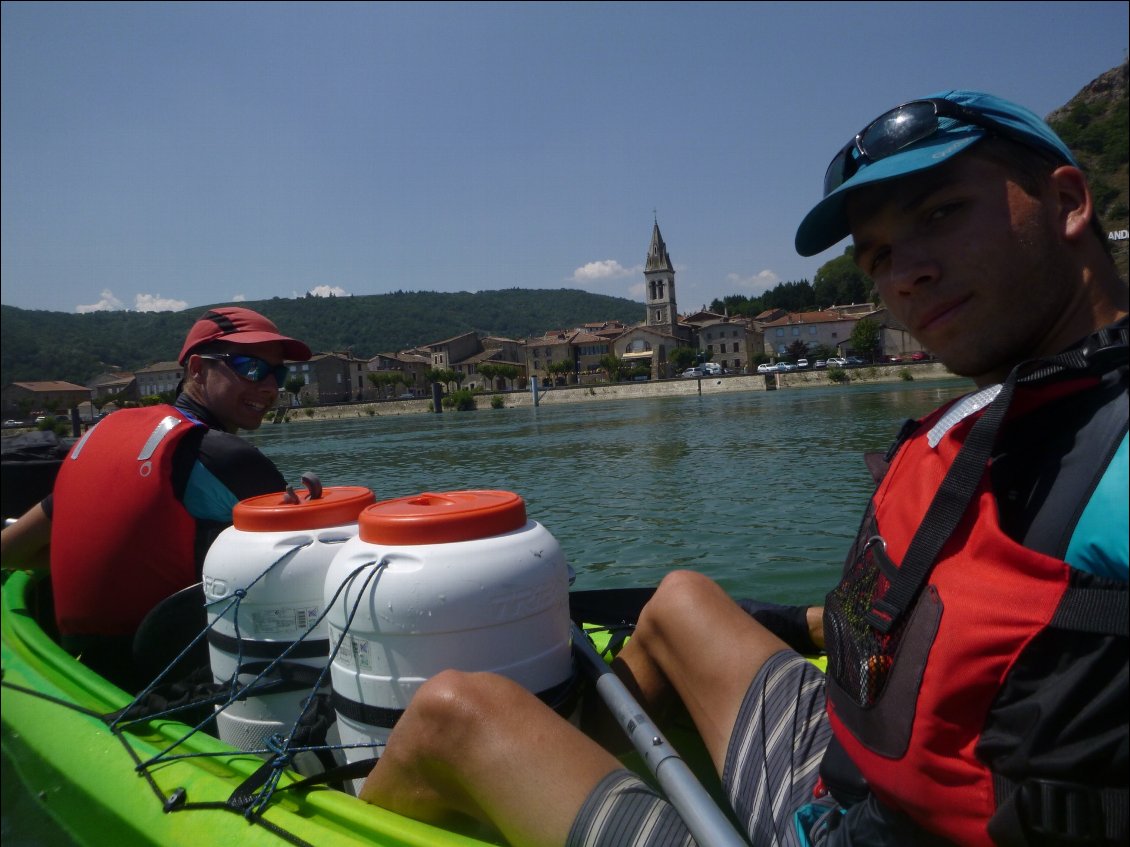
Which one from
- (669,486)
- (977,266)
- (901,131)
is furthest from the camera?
(669,486)

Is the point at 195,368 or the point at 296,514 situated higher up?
the point at 195,368

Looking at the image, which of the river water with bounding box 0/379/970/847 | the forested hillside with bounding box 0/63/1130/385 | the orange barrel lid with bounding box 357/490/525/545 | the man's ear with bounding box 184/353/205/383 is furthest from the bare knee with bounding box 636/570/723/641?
the forested hillside with bounding box 0/63/1130/385

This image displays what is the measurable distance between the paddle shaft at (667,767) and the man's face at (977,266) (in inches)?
37.9

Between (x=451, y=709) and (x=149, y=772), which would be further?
(x=149, y=772)

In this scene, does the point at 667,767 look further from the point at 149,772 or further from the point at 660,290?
the point at 660,290

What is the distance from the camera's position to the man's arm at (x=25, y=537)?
366cm

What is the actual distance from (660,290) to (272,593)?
11113 cm

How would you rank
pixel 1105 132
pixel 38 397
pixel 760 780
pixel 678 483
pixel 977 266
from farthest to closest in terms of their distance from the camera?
pixel 1105 132 → pixel 38 397 → pixel 678 483 → pixel 760 780 → pixel 977 266

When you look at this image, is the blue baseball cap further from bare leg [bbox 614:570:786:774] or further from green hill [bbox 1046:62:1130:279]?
green hill [bbox 1046:62:1130:279]

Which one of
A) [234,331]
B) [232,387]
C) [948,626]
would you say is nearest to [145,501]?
[232,387]

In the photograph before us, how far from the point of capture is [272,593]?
89.7 inches

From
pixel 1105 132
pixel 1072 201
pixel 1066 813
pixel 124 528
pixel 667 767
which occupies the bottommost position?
pixel 667 767

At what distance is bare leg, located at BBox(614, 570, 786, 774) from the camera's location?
2.07 metres

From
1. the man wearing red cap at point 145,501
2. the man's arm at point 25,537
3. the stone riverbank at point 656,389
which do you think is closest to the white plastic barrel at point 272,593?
the man wearing red cap at point 145,501
